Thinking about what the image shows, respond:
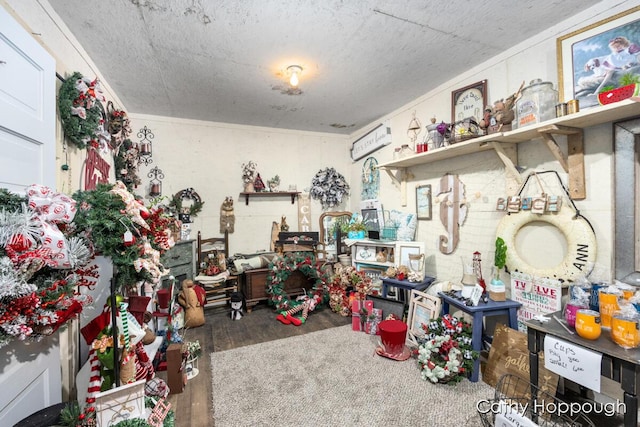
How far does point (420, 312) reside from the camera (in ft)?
8.19

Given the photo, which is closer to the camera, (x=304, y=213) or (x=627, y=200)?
(x=627, y=200)

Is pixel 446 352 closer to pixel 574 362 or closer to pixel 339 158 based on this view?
pixel 574 362

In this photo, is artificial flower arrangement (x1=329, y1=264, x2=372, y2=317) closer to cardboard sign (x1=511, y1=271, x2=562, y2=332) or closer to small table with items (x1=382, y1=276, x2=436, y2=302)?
small table with items (x1=382, y1=276, x2=436, y2=302)

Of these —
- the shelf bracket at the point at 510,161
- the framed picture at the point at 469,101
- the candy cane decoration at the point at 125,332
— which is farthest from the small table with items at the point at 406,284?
the candy cane decoration at the point at 125,332

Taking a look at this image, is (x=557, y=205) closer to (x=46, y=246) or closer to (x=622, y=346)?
(x=622, y=346)

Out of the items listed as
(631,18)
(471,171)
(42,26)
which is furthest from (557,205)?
(42,26)

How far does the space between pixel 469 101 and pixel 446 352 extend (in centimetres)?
214

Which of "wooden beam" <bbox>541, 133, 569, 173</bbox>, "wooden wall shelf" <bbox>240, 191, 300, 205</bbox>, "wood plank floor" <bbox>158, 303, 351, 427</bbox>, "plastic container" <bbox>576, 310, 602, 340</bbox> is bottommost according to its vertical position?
"wood plank floor" <bbox>158, 303, 351, 427</bbox>

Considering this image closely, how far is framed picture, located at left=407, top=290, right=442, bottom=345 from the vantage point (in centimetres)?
238

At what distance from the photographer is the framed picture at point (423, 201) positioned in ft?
9.91

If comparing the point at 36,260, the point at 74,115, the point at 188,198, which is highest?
the point at 74,115

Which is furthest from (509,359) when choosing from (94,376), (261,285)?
(261,285)

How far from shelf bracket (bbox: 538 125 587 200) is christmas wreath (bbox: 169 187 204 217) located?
11.7ft

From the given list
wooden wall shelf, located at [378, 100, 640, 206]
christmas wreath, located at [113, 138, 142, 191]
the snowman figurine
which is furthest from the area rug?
christmas wreath, located at [113, 138, 142, 191]
